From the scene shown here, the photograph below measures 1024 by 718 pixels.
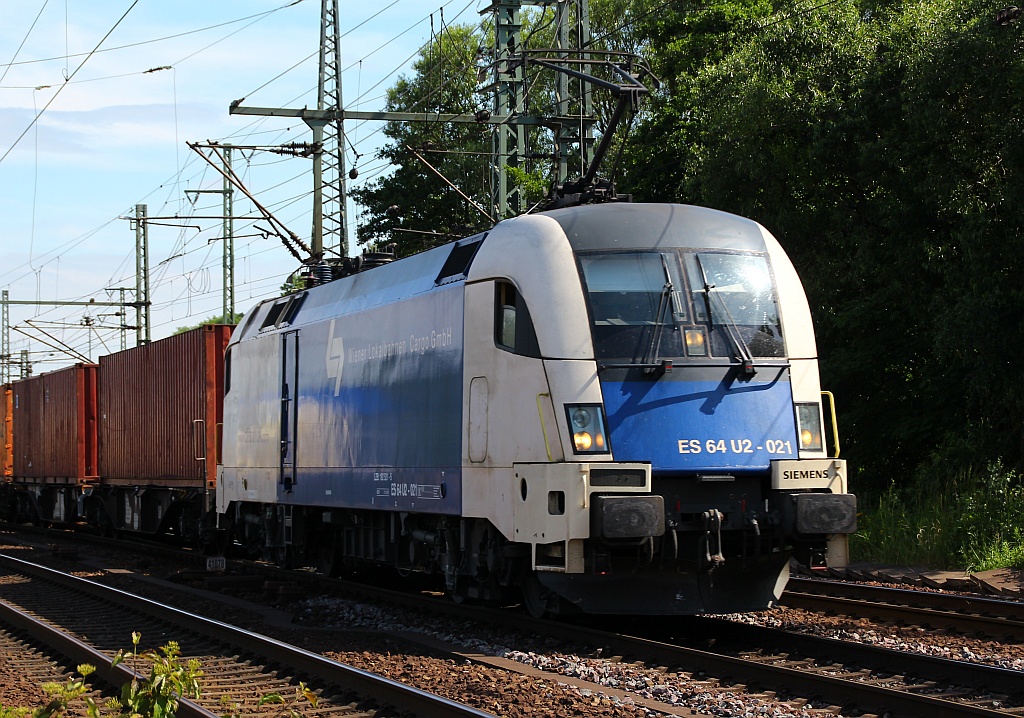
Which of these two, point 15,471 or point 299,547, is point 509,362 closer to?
point 299,547

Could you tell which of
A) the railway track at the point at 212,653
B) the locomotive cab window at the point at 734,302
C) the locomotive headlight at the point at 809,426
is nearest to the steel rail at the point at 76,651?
the railway track at the point at 212,653

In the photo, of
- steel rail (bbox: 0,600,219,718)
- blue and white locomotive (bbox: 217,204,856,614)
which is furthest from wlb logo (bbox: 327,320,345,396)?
steel rail (bbox: 0,600,219,718)

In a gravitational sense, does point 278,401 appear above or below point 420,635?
above

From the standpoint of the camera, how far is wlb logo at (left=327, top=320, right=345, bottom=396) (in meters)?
13.8

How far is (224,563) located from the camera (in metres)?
18.0

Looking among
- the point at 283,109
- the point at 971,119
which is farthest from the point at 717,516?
the point at 283,109

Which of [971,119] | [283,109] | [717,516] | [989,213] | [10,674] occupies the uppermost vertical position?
[283,109]

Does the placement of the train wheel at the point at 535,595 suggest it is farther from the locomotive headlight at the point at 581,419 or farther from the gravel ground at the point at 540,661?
the locomotive headlight at the point at 581,419

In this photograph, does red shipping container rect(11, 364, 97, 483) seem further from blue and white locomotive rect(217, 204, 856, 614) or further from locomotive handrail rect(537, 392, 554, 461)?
locomotive handrail rect(537, 392, 554, 461)

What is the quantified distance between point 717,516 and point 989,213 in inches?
418

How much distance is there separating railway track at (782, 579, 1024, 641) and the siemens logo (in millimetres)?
1633

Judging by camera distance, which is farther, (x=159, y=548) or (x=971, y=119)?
(x=159, y=548)

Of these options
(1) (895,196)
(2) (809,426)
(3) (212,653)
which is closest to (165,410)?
(3) (212,653)

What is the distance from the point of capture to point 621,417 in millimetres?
9672
